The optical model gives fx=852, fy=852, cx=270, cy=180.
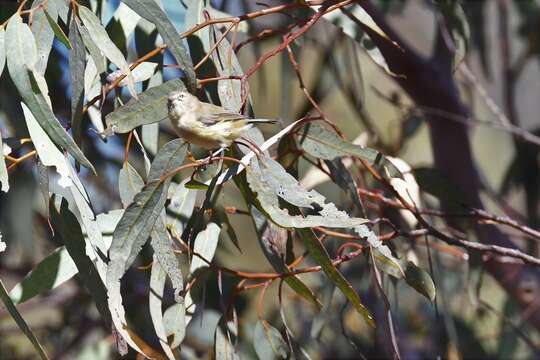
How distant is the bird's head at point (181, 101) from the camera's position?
1122 mm

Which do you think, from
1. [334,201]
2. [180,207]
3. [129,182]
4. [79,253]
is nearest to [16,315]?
[79,253]

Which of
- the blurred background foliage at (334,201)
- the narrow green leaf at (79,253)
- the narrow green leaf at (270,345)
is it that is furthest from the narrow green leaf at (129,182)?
the narrow green leaf at (270,345)

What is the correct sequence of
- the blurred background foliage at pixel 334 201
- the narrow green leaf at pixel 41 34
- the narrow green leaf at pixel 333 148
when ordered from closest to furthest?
the narrow green leaf at pixel 41 34, the narrow green leaf at pixel 333 148, the blurred background foliage at pixel 334 201

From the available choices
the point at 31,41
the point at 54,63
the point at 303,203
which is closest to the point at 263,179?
the point at 303,203

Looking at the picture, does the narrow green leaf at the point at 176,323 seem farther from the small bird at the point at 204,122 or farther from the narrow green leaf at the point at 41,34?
the narrow green leaf at the point at 41,34

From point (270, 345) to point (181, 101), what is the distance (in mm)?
408

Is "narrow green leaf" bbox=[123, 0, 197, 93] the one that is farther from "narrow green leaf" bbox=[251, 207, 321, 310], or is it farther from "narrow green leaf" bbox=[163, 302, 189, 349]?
"narrow green leaf" bbox=[163, 302, 189, 349]

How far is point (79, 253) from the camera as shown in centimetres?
115

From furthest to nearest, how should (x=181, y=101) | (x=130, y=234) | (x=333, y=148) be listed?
1. (x=333, y=148)
2. (x=181, y=101)
3. (x=130, y=234)

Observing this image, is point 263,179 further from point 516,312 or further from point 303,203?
point 516,312

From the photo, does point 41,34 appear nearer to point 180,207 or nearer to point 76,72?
point 76,72

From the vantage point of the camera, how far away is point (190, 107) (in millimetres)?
1146

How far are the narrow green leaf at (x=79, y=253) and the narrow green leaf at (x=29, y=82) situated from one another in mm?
148

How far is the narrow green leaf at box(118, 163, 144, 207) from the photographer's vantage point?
1.19 meters
